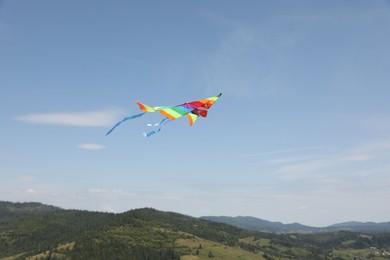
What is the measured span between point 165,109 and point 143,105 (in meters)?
2.99

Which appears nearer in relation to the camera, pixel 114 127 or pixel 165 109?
pixel 114 127

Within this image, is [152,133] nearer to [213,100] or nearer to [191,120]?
[191,120]

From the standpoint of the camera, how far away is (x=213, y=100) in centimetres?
4491

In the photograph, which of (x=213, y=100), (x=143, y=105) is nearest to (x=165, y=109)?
(x=143, y=105)

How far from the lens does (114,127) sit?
33.4 metres

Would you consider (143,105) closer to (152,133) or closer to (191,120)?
(152,133)

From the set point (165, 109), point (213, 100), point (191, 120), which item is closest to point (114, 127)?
point (165, 109)

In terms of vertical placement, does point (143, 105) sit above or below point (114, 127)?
above

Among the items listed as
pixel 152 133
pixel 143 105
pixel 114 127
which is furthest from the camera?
pixel 143 105

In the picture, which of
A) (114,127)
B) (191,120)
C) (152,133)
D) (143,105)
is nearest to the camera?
(114,127)

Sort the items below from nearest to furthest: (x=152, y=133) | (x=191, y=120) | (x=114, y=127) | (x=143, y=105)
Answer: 1. (x=114, y=127)
2. (x=152, y=133)
3. (x=143, y=105)
4. (x=191, y=120)

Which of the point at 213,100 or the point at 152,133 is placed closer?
the point at 152,133

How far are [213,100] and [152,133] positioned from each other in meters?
10.8

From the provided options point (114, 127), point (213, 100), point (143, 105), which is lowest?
point (114, 127)
